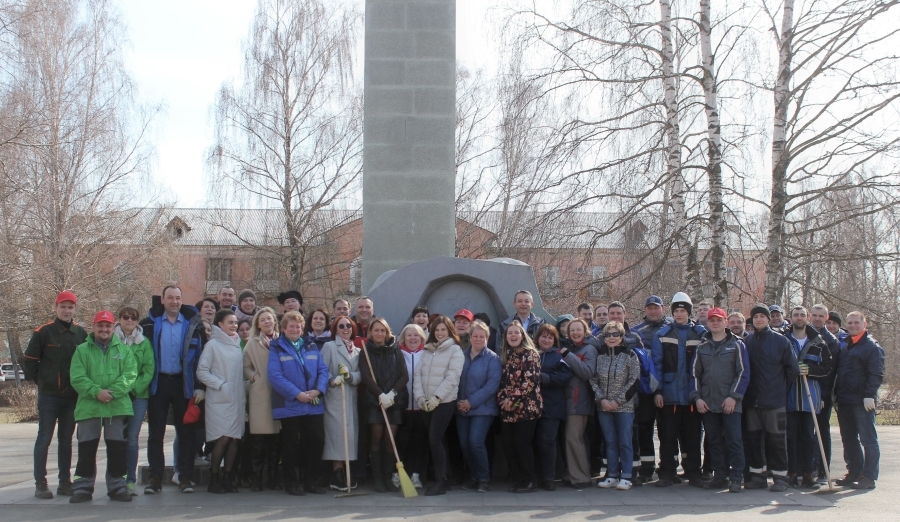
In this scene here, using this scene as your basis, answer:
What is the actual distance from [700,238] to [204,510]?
9.50 meters

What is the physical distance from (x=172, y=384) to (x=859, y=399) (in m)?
5.90

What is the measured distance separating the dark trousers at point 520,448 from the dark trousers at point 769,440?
1891mm

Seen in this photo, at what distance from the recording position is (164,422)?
7.00 m

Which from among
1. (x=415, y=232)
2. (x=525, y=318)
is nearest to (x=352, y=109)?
(x=415, y=232)

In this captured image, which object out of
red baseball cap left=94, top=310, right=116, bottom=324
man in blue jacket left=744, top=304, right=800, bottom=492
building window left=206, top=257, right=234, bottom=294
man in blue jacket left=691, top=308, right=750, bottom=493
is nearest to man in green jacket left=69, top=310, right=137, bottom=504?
red baseball cap left=94, top=310, right=116, bottom=324

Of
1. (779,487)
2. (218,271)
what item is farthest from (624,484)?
(218,271)

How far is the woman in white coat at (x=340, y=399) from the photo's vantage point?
22.8 feet

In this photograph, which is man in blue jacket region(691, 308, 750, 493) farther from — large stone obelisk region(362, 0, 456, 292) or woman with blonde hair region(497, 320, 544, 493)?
large stone obelisk region(362, 0, 456, 292)

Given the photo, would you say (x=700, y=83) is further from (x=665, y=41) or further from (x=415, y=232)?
(x=415, y=232)

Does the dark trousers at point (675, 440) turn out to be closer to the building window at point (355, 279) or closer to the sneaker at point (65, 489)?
the sneaker at point (65, 489)

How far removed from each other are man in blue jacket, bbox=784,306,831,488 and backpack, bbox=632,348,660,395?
121 cm

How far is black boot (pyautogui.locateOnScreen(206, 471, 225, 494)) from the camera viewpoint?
6.87 meters

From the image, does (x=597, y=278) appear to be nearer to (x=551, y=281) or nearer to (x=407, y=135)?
(x=551, y=281)

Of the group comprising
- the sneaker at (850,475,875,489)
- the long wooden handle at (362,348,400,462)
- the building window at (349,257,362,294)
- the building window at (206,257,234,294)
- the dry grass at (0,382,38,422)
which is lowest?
the dry grass at (0,382,38,422)
